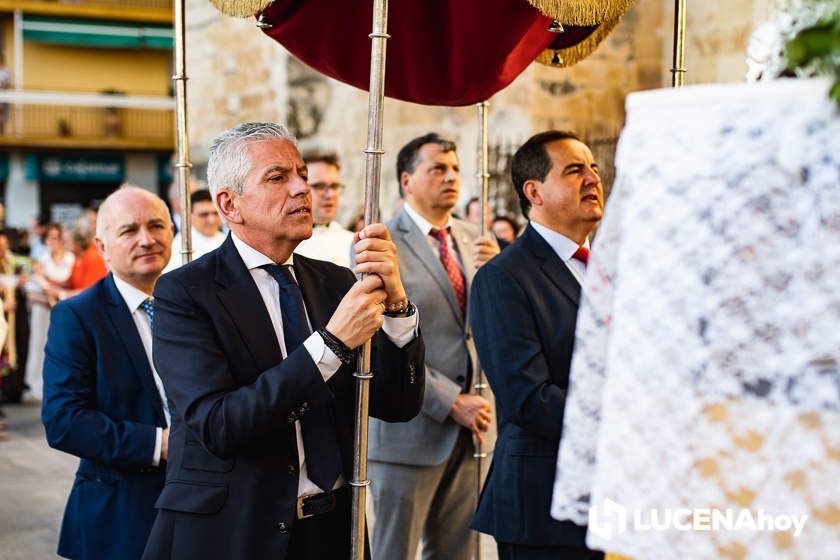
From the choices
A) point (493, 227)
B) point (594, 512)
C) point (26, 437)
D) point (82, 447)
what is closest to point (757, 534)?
point (594, 512)

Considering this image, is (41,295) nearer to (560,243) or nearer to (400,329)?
(560,243)

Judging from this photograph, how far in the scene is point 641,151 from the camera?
1652 millimetres

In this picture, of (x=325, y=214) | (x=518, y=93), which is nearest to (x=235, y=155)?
(x=325, y=214)

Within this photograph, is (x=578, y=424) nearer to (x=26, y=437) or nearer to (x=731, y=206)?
(x=731, y=206)

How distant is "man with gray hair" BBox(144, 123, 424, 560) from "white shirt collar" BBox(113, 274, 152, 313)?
84cm

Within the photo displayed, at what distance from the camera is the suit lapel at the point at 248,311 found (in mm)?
2756

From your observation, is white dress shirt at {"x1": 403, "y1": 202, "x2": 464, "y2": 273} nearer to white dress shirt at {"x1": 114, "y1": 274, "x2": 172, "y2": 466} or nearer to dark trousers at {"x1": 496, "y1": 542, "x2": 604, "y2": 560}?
white dress shirt at {"x1": 114, "y1": 274, "x2": 172, "y2": 466}

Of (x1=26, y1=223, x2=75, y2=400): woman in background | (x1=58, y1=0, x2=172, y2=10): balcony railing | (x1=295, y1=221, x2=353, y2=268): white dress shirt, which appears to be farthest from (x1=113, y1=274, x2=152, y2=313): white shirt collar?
(x1=58, y1=0, x2=172, y2=10): balcony railing

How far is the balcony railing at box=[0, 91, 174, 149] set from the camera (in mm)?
27953

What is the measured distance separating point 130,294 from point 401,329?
46.0 inches

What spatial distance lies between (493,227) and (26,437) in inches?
175

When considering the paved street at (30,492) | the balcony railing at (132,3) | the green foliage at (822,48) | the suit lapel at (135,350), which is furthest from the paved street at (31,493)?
the balcony railing at (132,3)

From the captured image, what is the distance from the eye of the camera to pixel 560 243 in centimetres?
337

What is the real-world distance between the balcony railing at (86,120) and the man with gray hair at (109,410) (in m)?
25.8
